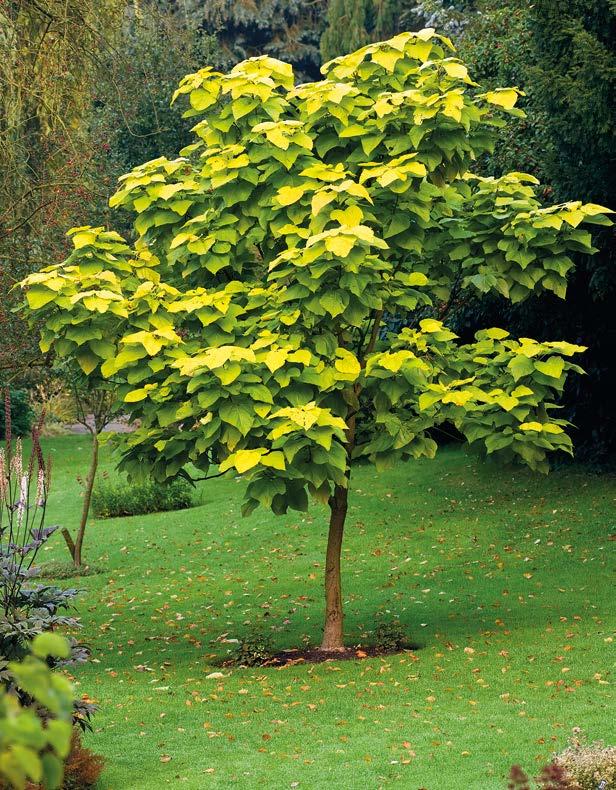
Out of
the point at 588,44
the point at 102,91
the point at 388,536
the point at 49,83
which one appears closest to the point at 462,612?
the point at 388,536

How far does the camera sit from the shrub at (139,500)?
60.9 ft

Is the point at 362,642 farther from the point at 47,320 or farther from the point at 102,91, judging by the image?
the point at 102,91

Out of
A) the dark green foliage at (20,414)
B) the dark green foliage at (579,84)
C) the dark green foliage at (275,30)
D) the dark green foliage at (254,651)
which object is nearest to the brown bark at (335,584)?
the dark green foliage at (254,651)

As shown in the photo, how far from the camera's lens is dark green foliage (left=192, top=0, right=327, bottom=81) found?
119 feet

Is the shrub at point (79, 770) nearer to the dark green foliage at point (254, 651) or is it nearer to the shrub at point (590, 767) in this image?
the shrub at point (590, 767)

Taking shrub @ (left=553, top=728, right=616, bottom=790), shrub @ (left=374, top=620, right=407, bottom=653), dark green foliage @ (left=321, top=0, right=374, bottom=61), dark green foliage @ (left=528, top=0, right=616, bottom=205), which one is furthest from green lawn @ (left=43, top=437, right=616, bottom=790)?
dark green foliage @ (left=321, top=0, right=374, bottom=61)

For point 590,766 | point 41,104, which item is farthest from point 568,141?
point 590,766

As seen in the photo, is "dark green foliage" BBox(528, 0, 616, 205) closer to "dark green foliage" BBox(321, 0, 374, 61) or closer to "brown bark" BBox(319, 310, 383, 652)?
"brown bark" BBox(319, 310, 383, 652)

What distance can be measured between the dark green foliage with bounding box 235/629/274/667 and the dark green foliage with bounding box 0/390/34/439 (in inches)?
680

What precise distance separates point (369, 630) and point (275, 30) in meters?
31.4

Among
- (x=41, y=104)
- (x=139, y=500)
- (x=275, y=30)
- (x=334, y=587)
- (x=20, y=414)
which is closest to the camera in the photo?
(x=334, y=587)

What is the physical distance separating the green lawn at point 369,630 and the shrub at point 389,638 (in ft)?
0.65

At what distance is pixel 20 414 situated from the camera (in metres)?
26.2

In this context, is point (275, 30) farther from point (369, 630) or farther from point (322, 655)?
point (322, 655)
